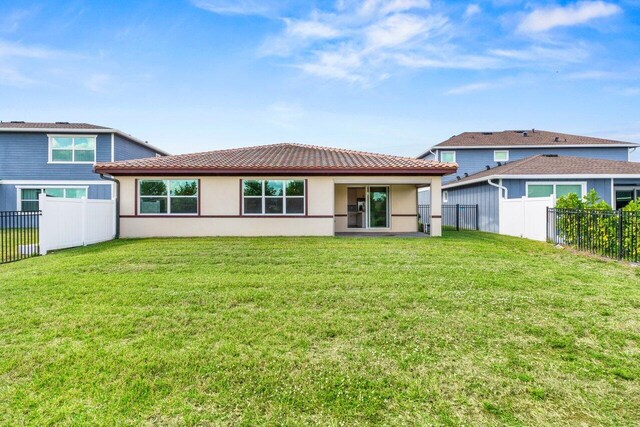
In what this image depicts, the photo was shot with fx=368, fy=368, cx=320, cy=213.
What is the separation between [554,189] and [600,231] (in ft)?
28.0

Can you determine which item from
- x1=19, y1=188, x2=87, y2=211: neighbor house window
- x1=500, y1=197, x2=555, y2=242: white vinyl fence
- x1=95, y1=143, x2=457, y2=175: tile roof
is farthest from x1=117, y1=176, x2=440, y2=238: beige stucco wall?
x1=19, y1=188, x2=87, y2=211: neighbor house window

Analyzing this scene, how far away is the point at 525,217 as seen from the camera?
15359mm

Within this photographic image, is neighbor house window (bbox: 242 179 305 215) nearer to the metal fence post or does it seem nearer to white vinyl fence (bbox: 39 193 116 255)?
white vinyl fence (bbox: 39 193 116 255)

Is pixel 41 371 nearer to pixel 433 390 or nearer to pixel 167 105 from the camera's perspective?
pixel 433 390

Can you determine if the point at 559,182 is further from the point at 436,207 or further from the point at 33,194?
the point at 33,194

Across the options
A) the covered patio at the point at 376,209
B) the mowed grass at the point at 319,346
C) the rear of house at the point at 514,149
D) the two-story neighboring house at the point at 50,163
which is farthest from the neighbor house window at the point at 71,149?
the rear of house at the point at 514,149

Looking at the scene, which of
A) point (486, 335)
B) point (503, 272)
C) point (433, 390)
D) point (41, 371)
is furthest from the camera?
point (503, 272)

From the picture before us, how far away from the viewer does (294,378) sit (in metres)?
3.64

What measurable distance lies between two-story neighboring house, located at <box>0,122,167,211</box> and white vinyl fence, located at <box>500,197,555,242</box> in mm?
22196

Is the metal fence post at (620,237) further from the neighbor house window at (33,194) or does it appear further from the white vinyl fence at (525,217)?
the neighbor house window at (33,194)

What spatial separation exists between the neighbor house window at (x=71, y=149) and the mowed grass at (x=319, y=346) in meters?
16.5

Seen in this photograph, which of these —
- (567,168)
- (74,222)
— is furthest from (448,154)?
(74,222)

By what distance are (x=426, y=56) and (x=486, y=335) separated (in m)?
16.4

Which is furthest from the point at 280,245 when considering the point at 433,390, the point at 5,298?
the point at 433,390
